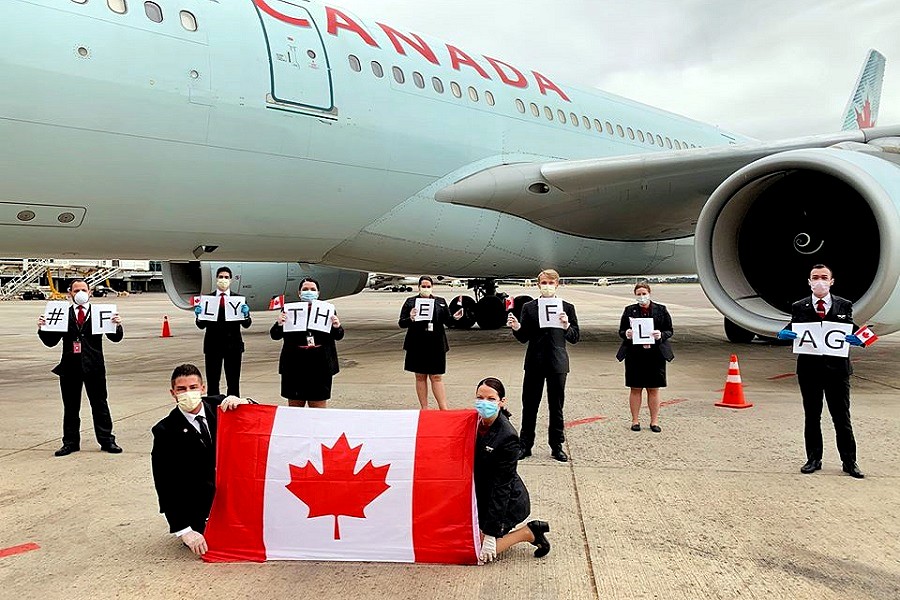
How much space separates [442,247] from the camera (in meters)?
8.73

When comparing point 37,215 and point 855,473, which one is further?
point 37,215

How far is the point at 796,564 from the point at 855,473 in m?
1.51

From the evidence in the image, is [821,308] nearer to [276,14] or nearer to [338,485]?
[338,485]

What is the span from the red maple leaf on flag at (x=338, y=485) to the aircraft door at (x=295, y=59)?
4.42 m

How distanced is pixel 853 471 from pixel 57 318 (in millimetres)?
4969

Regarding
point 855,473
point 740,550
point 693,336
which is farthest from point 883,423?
point 693,336

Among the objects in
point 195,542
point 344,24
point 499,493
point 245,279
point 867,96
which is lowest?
point 195,542

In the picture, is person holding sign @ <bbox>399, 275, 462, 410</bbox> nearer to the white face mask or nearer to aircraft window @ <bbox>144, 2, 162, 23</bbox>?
the white face mask

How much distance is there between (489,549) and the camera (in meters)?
2.91

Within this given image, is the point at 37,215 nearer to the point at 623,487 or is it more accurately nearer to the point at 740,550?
the point at 623,487

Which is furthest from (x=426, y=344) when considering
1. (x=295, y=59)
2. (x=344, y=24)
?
(x=344, y=24)

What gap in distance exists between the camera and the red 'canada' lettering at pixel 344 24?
7.51 meters

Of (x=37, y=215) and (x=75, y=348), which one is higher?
(x=37, y=215)

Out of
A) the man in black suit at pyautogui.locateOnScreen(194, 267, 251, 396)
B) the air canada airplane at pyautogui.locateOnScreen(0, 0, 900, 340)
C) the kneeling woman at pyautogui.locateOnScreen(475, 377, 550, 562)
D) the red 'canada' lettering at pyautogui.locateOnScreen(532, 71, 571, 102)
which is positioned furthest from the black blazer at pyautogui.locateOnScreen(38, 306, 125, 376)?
the red 'canada' lettering at pyautogui.locateOnScreen(532, 71, 571, 102)
